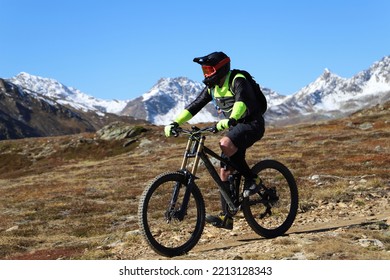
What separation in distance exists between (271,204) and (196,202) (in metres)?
2.55

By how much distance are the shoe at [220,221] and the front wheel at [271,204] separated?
649mm

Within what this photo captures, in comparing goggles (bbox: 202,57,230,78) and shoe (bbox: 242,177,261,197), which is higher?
goggles (bbox: 202,57,230,78)

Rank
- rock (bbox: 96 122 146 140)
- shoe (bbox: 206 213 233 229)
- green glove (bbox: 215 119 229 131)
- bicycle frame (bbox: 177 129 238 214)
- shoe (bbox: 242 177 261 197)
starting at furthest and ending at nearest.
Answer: rock (bbox: 96 122 146 140)
shoe (bbox: 242 177 261 197)
shoe (bbox: 206 213 233 229)
bicycle frame (bbox: 177 129 238 214)
green glove (bbox: 215 119 229 131)

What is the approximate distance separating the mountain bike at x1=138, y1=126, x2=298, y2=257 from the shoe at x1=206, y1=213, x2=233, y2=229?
188 mm

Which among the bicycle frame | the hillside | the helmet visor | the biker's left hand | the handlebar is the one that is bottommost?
the hillside

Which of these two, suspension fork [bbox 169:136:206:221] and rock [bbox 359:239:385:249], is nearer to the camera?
suspension fork [bbox 169:136:206:221]

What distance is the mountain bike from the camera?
30.9 ft

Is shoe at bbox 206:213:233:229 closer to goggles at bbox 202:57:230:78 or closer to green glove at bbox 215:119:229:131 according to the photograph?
green glove at bbox 215:119:229:131

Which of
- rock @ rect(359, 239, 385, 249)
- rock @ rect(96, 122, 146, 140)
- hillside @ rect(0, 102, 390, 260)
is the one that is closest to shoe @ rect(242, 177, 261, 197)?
hillside @ rect(0, 102, 390, 260)

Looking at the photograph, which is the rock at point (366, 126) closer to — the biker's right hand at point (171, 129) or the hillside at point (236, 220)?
the hillside at point (236, 220)
